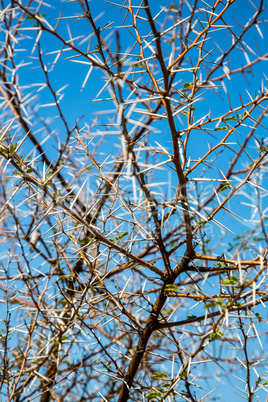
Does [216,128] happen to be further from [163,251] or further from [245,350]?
[245,350]

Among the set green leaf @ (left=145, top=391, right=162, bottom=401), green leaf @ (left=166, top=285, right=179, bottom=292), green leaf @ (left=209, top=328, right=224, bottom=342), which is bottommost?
green leaf @ (left=145, top=391, right=162, bottom=401)

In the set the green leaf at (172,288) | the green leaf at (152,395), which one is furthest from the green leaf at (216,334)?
the green leaf at (152,395)

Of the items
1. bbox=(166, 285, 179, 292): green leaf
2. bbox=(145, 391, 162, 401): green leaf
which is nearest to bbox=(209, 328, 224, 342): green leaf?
bbox=(166, 285, 179, 292): green leaf

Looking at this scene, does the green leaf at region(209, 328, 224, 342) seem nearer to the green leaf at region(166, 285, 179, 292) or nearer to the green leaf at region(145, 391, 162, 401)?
the green leaf at region(166, 285, 179, 292)

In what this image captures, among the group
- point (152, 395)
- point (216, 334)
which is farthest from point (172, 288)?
point (152, 395)

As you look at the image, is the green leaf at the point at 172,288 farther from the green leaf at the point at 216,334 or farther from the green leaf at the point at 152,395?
the green leaf at the point at 152,395

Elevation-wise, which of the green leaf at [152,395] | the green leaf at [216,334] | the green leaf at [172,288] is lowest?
the green leaf at [152,395]

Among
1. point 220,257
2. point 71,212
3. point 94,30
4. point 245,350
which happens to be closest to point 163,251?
point 220,257

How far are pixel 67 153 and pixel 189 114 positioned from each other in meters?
1.45

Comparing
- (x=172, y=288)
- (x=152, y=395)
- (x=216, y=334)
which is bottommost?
(x=152, y=395)

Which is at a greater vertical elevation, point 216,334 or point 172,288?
point 172,288

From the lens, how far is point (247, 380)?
4.55ft

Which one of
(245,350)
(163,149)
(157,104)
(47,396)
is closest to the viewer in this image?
(163,149)

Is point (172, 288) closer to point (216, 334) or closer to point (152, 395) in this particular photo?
point (216, 334)
